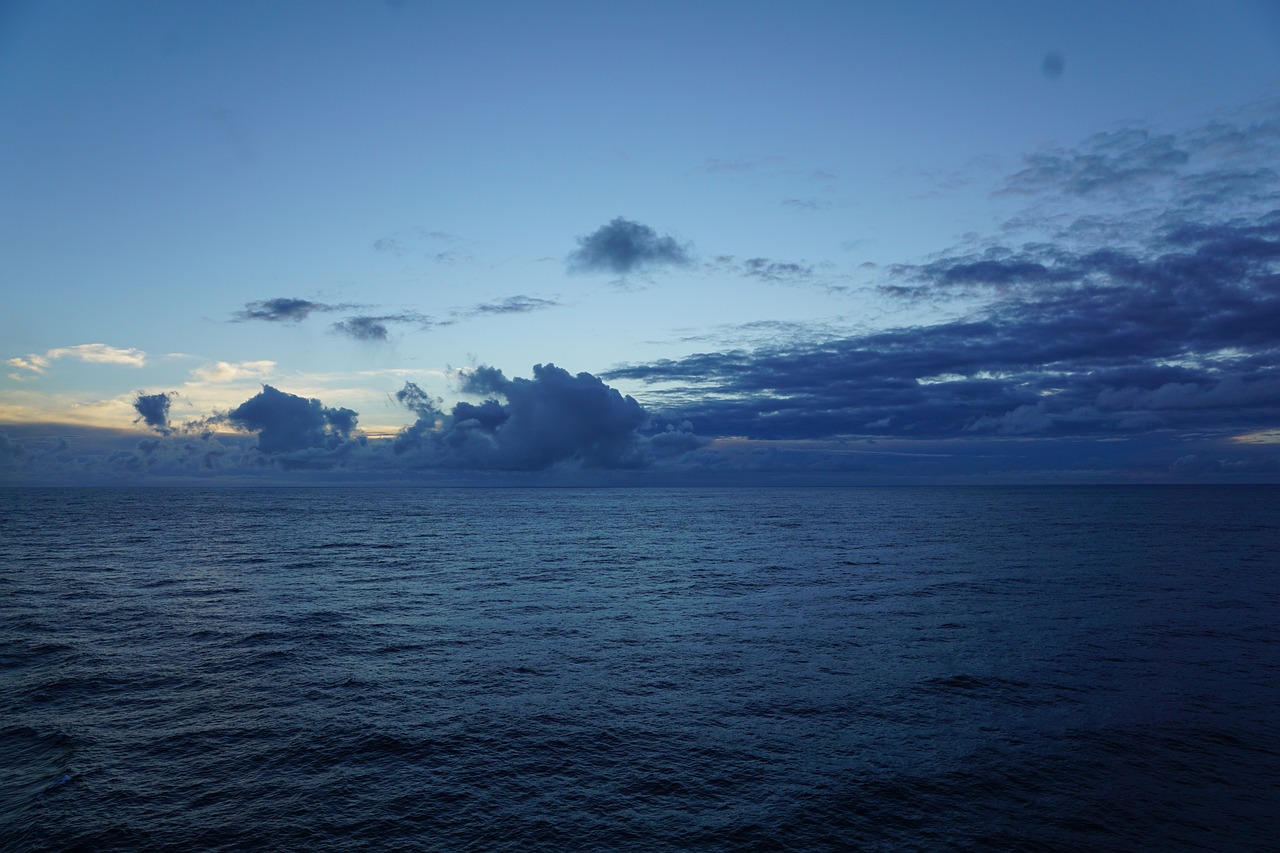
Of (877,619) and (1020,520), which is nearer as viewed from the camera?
(877,619)

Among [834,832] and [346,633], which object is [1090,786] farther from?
[346,633]

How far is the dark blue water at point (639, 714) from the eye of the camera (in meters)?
18.0

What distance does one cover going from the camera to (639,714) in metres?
25.8

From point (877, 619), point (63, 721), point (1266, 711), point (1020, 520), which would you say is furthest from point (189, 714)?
point (1020, 520)

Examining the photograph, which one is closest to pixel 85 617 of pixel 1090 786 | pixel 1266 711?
pixel 1090 786

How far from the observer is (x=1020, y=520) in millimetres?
143750

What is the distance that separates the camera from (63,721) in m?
24.4

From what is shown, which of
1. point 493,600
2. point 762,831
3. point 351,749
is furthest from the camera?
point 493,600

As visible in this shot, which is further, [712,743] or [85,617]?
[85,617]

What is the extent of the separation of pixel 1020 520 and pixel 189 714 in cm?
15348

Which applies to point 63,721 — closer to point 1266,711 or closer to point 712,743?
point 712,743

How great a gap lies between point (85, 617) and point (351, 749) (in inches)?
1223

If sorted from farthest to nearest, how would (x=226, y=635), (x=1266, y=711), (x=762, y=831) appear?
(x=226, y=635) → (x=1266, y=711) → (x=762, y=831)

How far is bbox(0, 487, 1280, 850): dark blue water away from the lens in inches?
709
